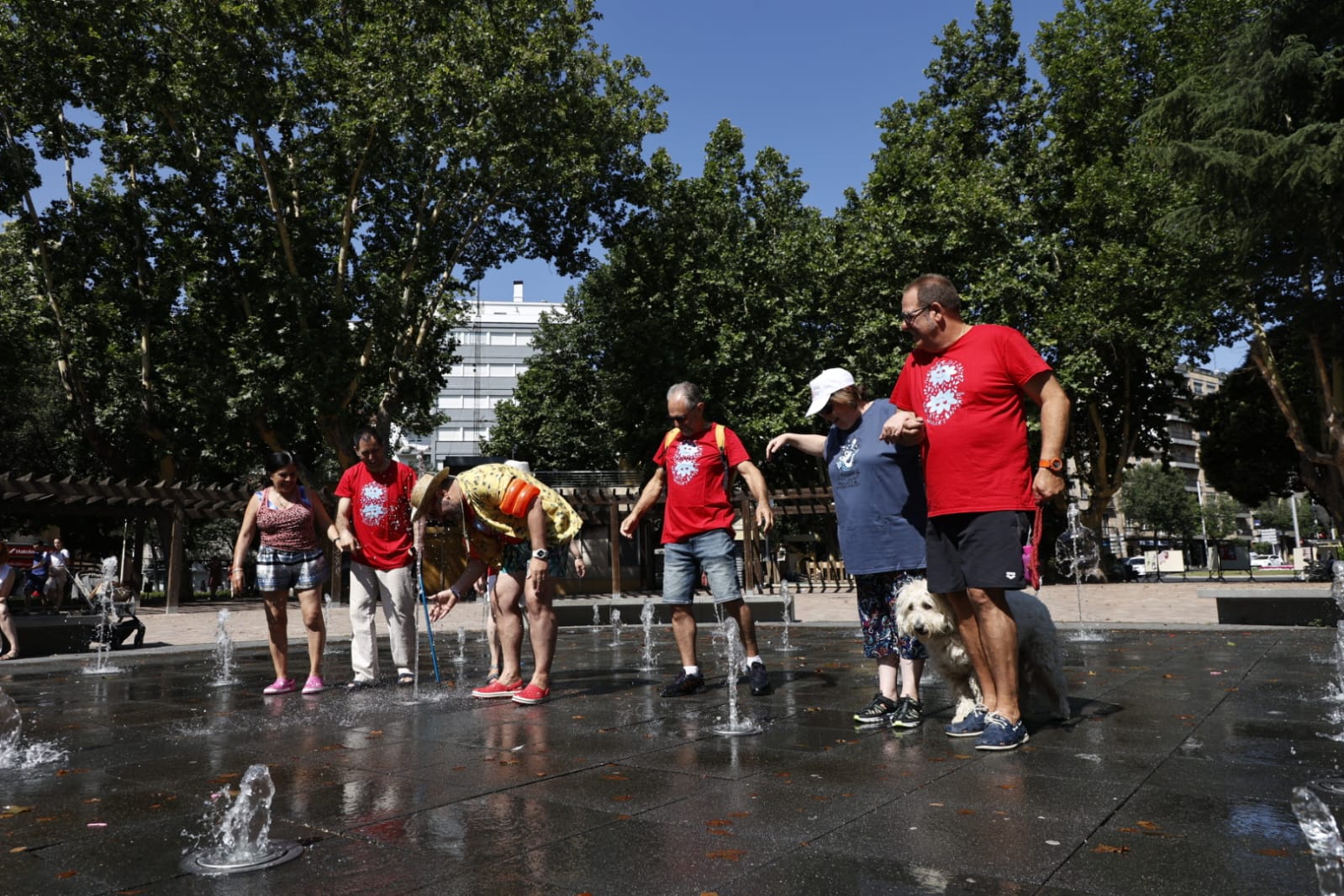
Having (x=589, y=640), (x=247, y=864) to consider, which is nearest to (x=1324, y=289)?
(x=589, y=640)

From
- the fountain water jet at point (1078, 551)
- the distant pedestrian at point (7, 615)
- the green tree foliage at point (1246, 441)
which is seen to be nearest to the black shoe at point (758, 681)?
the distant pedestrian at point (7, 615)

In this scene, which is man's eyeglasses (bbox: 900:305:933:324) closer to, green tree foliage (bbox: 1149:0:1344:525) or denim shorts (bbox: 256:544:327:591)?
denim shorts (bbox: 256:544:327:591)

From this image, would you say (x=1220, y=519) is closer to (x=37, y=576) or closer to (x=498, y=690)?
(x=37, y=576)

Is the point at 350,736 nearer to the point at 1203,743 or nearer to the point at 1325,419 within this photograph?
the point at 1203,743

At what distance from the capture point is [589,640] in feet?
40.9

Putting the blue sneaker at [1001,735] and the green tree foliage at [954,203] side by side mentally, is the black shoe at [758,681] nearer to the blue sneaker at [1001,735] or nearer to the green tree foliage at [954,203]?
the blue sneaker at [1001,735]

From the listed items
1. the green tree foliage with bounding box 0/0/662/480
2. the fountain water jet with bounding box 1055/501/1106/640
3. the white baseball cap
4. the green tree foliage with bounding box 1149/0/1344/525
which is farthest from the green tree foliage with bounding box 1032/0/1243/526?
the white baseball cap

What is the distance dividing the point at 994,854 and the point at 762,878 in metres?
0.70

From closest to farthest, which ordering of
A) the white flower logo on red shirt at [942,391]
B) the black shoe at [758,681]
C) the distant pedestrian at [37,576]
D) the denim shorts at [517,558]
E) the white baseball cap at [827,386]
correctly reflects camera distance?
the white flower logo on red shirt at [942,391] → the white baseball cap at [827,386] → the black shoe at [758,681] → the denim shorts at [517,558] → the distant pedestrian at [37,576]

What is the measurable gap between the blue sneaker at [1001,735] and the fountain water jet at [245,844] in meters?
2.82

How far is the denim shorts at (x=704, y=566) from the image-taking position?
6.29 metres

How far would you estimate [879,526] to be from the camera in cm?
523

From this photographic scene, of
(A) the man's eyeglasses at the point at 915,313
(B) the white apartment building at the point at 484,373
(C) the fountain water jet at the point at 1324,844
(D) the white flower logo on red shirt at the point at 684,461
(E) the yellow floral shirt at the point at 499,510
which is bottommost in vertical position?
(C) the fountain water jet at the point at 1324,844

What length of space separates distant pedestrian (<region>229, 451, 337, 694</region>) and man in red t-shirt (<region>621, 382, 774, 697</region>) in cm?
256
